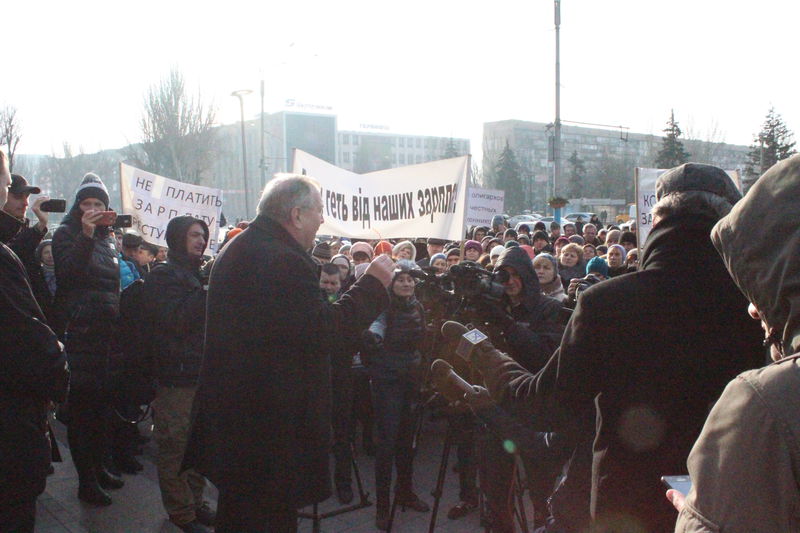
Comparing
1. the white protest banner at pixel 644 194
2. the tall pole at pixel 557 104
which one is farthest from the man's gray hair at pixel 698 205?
the tall pole at pixel 557 104

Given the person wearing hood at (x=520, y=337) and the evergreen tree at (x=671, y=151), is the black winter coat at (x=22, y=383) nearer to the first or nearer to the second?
the person wearing hood at (x=520, y=337)

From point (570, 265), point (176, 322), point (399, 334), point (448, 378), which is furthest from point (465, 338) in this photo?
point (570, 265)

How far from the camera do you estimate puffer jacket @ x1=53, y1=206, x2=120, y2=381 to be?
173 inches

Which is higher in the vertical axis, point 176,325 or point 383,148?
point 383,148

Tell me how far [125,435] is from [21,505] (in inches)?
130

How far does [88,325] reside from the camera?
4.57m

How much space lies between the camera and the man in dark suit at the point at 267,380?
2.59 metres

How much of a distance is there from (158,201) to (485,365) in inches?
262

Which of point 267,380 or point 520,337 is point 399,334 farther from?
point 267,380

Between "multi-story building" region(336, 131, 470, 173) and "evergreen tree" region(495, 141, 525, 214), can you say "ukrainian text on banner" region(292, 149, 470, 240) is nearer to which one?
"evergreen tree" region(495, 141, 525, 214)

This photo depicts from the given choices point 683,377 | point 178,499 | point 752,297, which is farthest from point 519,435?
point 752,297

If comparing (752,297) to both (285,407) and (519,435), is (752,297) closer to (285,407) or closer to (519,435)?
(285,407)

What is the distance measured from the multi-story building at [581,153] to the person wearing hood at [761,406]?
6091 cm

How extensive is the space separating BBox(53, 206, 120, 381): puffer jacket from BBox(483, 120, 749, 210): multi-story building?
193ft
